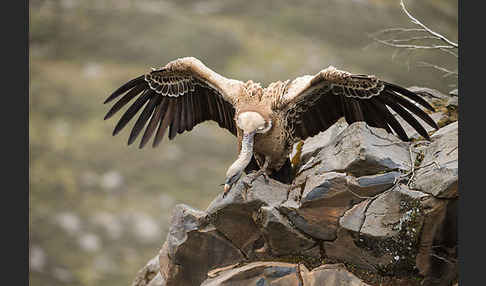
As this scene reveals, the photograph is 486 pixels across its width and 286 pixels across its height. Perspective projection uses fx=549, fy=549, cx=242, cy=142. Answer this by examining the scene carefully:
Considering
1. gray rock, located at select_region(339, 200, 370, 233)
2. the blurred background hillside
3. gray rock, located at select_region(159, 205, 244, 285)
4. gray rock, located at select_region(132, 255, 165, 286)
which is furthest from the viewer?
the blurred background hillside

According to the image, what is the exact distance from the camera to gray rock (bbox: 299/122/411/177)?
4145 millimetres

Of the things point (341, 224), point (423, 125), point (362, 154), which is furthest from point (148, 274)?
point (423, 125)

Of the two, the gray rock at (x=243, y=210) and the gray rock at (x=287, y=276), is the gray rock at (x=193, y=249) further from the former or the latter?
the gray rock at (x=287, y=276)

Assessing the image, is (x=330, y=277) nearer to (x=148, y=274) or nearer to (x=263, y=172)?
(x=263, y=172)

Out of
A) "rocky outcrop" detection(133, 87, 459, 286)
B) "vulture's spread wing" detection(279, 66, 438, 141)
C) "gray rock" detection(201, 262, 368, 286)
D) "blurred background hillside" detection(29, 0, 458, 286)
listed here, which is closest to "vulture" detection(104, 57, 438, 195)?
"vulture's spread wing" detection(279, 66, 438, 141)

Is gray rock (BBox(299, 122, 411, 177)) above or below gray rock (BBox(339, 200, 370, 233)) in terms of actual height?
above

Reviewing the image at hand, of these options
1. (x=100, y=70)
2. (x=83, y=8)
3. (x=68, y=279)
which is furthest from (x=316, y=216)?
(x=83, y=8)

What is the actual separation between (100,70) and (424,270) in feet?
21.4

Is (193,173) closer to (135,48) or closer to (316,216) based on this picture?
(135,48)

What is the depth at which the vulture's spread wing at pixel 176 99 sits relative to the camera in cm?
473

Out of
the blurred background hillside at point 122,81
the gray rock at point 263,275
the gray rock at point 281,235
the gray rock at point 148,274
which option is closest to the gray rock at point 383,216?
the gray rock at point 281,235

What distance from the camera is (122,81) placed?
873cm

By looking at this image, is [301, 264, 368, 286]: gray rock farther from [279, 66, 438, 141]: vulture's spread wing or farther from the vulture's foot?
[279, 66, 438, 141]: vulture's spread wing

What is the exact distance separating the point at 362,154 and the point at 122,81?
5473mm
